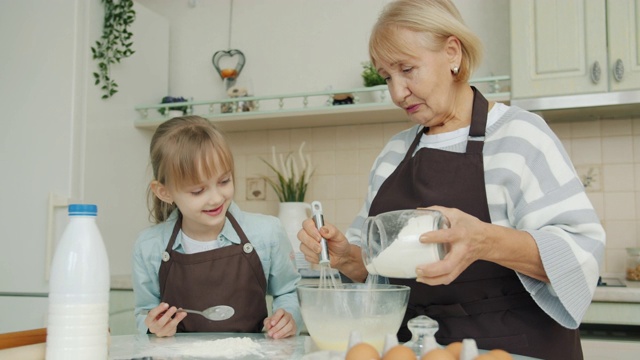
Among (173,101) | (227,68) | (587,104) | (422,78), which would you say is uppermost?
(227,68)

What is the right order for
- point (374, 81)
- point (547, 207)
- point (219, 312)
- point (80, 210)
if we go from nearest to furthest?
point (80, 210) → point (547, 207) → point (219, 312) → point (374, 81)

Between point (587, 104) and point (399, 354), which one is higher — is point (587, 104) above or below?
above

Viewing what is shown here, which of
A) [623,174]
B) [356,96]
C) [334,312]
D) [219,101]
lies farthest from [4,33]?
[623,174]

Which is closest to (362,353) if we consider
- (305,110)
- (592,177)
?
(305,110)

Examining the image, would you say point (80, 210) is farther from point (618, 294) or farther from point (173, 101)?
point (173, 101)

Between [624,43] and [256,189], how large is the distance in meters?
1.67

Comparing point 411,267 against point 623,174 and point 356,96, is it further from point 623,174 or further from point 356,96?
point 623,174

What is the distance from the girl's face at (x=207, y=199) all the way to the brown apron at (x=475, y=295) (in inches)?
18.1

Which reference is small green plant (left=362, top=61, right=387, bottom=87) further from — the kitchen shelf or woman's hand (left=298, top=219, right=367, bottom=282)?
woman's hand (left=298, top=219, right=367, bottom=282)

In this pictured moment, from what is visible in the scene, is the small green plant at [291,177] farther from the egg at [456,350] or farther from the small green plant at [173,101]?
the egg at [456,350]

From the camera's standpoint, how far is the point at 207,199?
1.47 metres

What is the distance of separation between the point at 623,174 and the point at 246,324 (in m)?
1.73

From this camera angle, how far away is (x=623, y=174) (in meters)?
2.48

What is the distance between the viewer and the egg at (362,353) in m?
0.72
